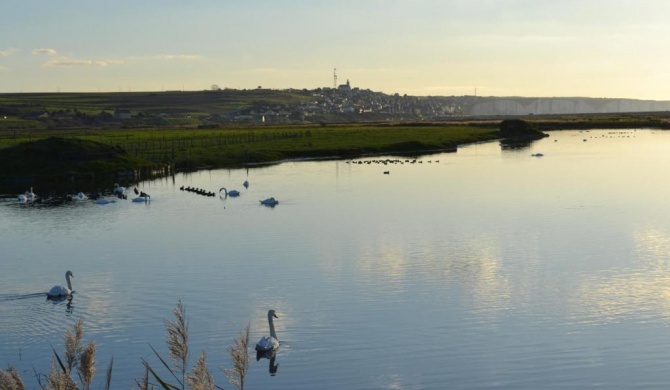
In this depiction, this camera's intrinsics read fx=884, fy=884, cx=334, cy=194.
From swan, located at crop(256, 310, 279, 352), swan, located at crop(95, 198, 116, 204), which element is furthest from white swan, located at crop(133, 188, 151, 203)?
swan, located at crop(256, 310, 279, 352)

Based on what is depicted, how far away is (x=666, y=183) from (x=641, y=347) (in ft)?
131

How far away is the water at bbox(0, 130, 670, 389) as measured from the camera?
810 inches

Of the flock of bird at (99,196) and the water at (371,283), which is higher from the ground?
the water at (371,283)

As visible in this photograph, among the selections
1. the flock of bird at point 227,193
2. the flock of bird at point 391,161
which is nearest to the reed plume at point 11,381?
the flock of bird at point 227,193

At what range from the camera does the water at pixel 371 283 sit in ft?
67.5

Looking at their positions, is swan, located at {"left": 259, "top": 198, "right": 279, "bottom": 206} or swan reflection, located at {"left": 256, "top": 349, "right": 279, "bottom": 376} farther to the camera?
swan, located at {"left": 259, "top": 198, "right": 279, "bottom": 206}

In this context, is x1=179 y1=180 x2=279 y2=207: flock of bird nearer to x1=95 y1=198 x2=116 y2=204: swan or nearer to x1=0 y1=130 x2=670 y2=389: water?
x1=0 y1=130 x2=670 y2=389: water

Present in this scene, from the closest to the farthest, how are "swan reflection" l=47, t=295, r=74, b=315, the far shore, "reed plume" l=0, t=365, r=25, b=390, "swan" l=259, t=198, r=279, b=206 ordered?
"reed plume" l=0, t=365, r=25, b=390 → "swan reflection" l=47, t=295, r=74, b=315 → "swan" l=259, t=198, r=279, b=206 → the far shore

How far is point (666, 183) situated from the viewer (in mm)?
58375

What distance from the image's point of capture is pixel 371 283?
28.6 metres

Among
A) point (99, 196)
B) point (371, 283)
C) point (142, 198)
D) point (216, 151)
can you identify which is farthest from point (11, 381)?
point (216, 151)

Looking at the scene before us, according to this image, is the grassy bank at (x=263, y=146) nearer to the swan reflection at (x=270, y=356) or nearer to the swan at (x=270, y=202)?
the swan at (x=270, y=202)

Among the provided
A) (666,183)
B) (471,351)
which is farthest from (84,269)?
(666,183)

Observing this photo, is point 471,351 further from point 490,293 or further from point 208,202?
point 208,202
